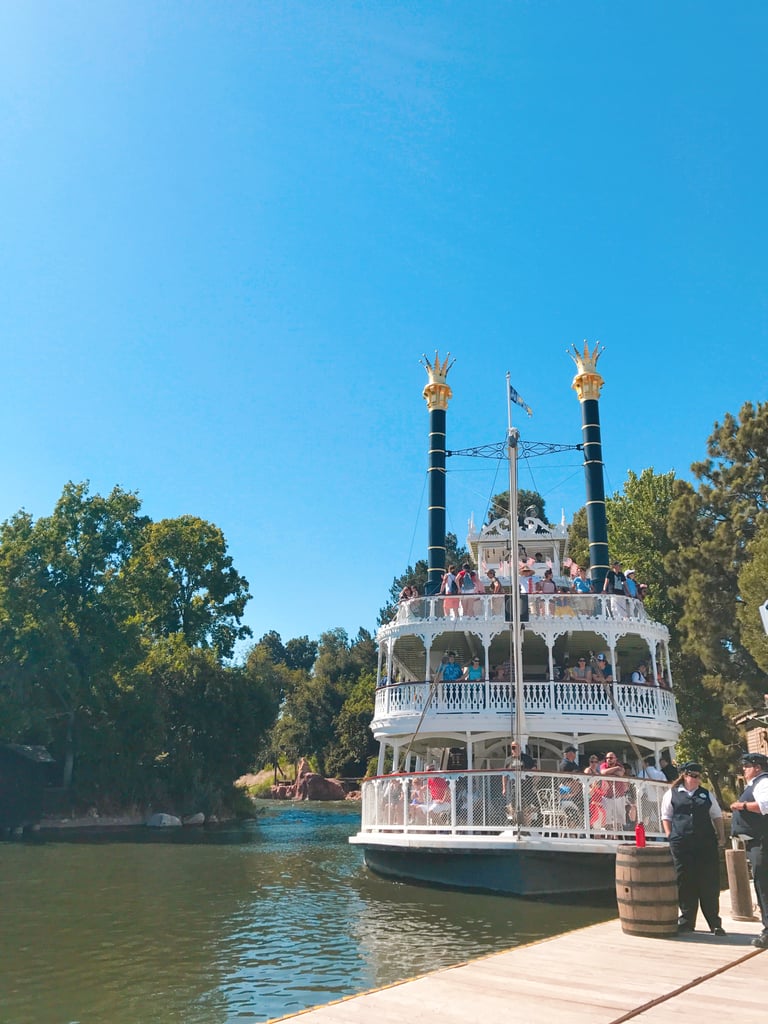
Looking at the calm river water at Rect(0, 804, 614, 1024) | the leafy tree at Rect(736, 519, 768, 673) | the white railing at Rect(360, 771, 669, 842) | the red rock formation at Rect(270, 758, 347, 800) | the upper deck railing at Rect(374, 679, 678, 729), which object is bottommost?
the calm river water at Rect(0, 804, 614, 1024)

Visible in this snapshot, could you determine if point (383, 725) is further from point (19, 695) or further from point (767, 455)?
point (19, 695)

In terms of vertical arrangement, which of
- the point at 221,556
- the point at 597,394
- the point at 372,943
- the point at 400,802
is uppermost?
the point at 221,556

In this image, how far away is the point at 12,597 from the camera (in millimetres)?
35500

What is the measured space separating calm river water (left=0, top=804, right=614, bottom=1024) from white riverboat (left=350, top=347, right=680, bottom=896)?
75 centimetres

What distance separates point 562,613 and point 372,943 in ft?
32.2

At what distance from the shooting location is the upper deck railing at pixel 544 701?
17812 mm

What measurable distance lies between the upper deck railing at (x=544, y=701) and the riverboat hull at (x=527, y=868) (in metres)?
3.73

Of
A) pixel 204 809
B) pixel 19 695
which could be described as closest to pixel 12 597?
pixel 19 695

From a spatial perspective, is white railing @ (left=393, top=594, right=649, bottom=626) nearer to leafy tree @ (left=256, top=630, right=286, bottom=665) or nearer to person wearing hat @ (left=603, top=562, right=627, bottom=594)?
person wearing hat @ (left=603, top=562, right=627, bottom=594)

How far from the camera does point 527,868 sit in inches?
551

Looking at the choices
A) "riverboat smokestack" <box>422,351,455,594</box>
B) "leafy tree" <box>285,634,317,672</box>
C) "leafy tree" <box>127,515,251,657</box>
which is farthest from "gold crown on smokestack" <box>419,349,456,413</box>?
"leafy tree" <box>285,634,317,672</box>

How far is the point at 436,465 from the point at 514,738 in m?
10.9

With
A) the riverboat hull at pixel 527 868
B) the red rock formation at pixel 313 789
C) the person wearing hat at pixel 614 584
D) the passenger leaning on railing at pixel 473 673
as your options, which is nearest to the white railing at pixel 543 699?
the passenger leaning on railing at pixel 473 673

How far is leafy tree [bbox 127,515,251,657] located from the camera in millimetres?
51750
